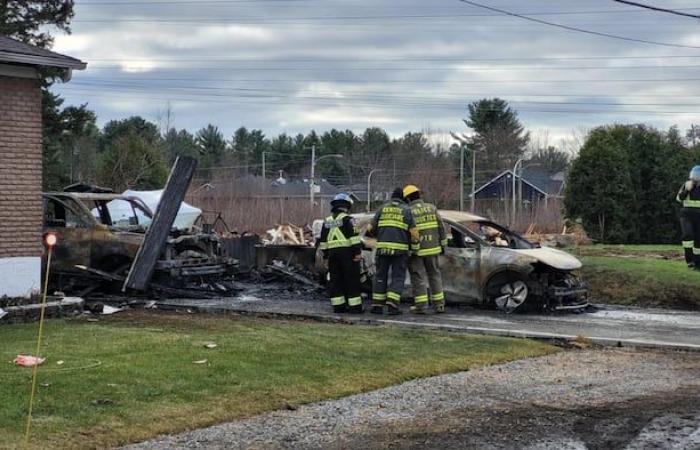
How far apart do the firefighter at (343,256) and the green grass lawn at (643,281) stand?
488 cm

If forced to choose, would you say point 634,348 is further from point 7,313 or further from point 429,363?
point 7,313

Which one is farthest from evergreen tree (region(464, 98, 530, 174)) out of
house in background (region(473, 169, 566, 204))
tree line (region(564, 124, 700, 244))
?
tree line (region(564, 124, 700, 244))

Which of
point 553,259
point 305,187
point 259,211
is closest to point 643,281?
point 553,259

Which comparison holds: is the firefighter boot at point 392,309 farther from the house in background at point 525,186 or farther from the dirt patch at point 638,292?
the house in background at point 525,186

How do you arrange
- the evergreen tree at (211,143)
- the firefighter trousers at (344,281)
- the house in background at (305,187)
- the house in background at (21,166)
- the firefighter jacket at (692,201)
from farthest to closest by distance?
the evergreen tree at (211,143), the house in background at (305,187), the firefighter jacket at (692,201), the firefighter trousers at (344,281), the house in background at (21,166)

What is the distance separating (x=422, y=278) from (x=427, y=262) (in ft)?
0.96

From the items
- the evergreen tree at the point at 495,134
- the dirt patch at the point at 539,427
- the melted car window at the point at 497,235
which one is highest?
the evergreen tree at the point at 495,134

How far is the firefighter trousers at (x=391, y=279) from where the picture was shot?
13375mm

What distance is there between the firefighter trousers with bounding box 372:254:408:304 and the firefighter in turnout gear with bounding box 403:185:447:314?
28 cm

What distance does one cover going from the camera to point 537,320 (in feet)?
43.1

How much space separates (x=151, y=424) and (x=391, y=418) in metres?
1.92

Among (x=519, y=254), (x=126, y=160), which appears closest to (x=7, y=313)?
(x=519, y=254)

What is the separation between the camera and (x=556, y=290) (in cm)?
1369

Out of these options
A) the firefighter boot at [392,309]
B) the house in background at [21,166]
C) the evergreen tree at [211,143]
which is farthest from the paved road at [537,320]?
the evergreen tree at [211,143]
